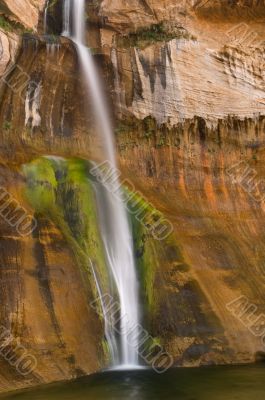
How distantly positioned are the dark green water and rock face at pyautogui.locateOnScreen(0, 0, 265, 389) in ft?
2.20

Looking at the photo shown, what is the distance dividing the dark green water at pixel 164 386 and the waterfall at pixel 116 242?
37.6 inches

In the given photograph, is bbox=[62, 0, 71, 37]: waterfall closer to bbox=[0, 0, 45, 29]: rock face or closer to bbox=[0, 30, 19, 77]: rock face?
bbox=[0, 0, 45, 29]: rock face

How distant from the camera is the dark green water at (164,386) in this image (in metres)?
11.7

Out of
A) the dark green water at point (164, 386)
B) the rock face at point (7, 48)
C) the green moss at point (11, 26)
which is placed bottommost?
the dark green water at point (164, 386)

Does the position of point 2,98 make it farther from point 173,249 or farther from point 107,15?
point 173,249

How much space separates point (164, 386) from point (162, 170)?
916 cm

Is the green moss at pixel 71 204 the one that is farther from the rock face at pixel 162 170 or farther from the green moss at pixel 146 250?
the green moss at pixel 146 250

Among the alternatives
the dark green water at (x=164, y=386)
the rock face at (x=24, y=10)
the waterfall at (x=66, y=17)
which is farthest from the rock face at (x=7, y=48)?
the dark green water at (x=164, y=386)

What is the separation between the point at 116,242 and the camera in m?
16.7

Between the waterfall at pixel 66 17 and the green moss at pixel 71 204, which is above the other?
the waterfall at pixel 66 17

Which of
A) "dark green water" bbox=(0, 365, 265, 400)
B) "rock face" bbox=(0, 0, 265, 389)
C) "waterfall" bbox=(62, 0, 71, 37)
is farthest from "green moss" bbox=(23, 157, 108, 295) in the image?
"waterfall" bbox=(62, 0, 71, 37)

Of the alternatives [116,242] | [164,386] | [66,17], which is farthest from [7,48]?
[164,386]

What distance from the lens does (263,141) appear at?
20969mm

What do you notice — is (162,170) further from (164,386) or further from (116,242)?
(164,386)
